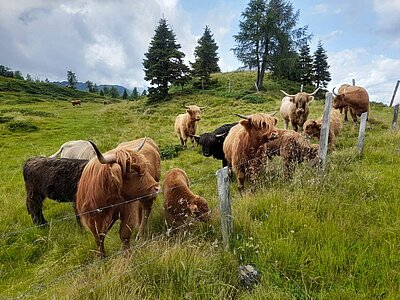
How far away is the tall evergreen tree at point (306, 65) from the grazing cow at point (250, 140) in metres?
37.8

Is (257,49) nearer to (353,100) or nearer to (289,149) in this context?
(353,100)

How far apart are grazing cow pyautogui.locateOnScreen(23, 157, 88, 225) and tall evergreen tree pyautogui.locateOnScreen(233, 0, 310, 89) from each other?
33613 millimetres

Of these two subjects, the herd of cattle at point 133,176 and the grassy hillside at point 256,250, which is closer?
the grassy hillside at point 256,250

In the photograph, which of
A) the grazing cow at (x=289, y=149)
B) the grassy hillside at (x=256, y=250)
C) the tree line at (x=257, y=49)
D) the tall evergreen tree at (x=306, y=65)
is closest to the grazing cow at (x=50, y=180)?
the grassy hillside at (x=256, y=250)

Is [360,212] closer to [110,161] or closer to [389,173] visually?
[389,173]

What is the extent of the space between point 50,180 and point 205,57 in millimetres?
41772

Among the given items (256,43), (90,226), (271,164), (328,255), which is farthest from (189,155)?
(256,43)

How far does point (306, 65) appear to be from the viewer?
42500mm

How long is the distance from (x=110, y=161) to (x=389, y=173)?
5.29m

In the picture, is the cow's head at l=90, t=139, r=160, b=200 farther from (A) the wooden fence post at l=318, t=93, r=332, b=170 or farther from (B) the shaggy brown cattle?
(A) the wooden fence post at l=318, t=93, r=332, b=170

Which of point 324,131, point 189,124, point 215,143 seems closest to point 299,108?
point 215,143

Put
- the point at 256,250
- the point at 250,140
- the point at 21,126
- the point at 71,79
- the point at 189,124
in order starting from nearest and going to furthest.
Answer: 1. the point at 256,250
2. the point at 250,140
3. the point at 189,124
4. the point at 21,126
5. the point at 71,79

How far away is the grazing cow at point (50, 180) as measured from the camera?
5.40 metres

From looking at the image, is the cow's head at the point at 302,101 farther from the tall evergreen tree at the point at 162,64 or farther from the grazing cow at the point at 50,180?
the tall evergreen tree at the point at 162,64
